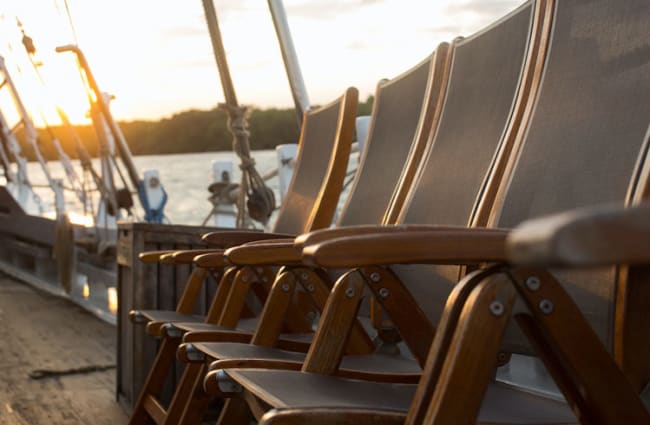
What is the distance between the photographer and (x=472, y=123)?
1.66 metres

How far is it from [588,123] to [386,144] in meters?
0.85

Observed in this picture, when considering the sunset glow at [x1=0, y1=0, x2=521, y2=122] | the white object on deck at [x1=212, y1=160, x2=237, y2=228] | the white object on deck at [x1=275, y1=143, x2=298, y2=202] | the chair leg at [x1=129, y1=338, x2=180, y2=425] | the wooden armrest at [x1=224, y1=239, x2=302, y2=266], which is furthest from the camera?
the white object on deck at [x1=212, y1=160, x2=237, y2=228]

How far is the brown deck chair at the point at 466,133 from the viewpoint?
1507mm

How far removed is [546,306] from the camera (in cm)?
89

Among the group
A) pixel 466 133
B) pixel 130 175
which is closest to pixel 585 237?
pixel 466 133

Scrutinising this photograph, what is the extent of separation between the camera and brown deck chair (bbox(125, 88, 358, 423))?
2.23 metres

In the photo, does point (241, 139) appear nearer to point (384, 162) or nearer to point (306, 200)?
point (306, 200)

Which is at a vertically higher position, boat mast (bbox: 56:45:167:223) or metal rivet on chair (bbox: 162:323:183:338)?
boat mast (bbox: 56:45:167:223)

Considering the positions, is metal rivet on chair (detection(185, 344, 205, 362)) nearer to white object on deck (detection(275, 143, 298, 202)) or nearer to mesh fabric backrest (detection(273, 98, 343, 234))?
mesh fabric backrest (detection(273, 98, 343, 234))

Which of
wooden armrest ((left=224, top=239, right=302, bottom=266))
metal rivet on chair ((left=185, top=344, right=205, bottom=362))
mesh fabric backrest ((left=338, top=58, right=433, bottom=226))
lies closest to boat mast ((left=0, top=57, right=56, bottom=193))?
mesh fabric backrest ((left=338, top=58, right=433, bottom=226))

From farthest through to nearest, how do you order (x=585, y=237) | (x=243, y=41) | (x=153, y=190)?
(x=153, y=190), (x=243, y=41), (x=585, y=237)

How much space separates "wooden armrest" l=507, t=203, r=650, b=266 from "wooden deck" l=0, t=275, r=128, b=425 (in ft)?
7.52

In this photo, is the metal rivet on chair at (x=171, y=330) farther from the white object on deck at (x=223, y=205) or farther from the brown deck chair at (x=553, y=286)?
the white object on deck at (x=223, y=205)

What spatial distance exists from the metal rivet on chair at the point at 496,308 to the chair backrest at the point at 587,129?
0.27 metres
